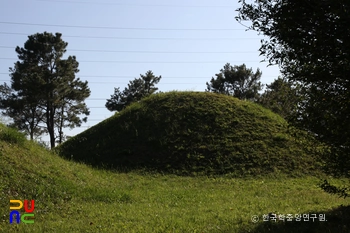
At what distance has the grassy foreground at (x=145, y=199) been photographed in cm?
730

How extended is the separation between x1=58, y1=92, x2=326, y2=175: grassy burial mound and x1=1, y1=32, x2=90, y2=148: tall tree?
12304 millimetres

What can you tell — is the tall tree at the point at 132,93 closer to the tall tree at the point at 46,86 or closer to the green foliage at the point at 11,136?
the tall tree at the point at 46,86

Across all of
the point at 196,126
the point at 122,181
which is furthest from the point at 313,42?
the point at 196,126

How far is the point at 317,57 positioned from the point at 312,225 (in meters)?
2.93

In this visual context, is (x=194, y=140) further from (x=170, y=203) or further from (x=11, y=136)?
(x=11, y=136)

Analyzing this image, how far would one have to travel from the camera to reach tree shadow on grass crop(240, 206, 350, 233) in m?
6.25

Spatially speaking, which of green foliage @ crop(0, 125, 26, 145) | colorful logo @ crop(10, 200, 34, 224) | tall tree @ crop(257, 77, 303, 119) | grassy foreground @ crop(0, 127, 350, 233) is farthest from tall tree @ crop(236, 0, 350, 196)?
green foliage @ crop(0, 125, 26, 145)

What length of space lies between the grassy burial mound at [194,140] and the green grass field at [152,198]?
2.26ft

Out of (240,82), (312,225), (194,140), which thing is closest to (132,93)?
(240,82)

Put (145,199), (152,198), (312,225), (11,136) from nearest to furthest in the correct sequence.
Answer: (312,225), (145,199), (152,198), (11,136)

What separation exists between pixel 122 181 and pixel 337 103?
9503 mm

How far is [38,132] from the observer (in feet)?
114

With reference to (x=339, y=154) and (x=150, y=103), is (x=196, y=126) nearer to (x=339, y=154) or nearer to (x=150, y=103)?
(x=150, y=103)

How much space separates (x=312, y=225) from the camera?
260 inches
